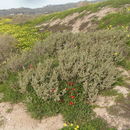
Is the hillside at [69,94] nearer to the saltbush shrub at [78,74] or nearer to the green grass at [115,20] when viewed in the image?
the saltbush shrub at [78,74]

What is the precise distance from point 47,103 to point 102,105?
188 cm

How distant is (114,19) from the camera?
49.3 feet

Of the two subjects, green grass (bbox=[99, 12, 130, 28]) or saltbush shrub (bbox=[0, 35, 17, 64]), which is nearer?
saltbush shrub (bbox=[0, 35, 17, 64])

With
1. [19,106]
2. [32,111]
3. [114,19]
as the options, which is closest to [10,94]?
[19,106]

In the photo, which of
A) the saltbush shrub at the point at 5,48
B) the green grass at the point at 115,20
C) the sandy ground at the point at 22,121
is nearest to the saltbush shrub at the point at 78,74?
the sandy ground at the point at 22,121

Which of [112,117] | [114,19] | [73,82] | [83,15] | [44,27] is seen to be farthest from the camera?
[44,27]

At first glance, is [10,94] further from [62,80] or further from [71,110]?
[71,110]

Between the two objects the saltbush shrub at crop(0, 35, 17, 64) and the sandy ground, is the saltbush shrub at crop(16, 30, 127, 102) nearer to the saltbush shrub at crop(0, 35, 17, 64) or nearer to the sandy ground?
the sandy ground

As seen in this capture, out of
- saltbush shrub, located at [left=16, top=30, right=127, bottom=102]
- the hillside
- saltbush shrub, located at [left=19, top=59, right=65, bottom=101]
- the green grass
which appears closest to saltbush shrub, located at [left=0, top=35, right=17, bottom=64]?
the hillside

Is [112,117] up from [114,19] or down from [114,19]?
down

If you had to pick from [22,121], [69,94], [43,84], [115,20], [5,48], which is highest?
[115,20]

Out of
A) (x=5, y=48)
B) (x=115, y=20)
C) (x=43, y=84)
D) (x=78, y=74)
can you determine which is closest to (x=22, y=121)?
(x=43, y=84)

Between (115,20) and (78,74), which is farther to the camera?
(115,20)

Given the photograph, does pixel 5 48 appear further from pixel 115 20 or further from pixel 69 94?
pixel 115 20
